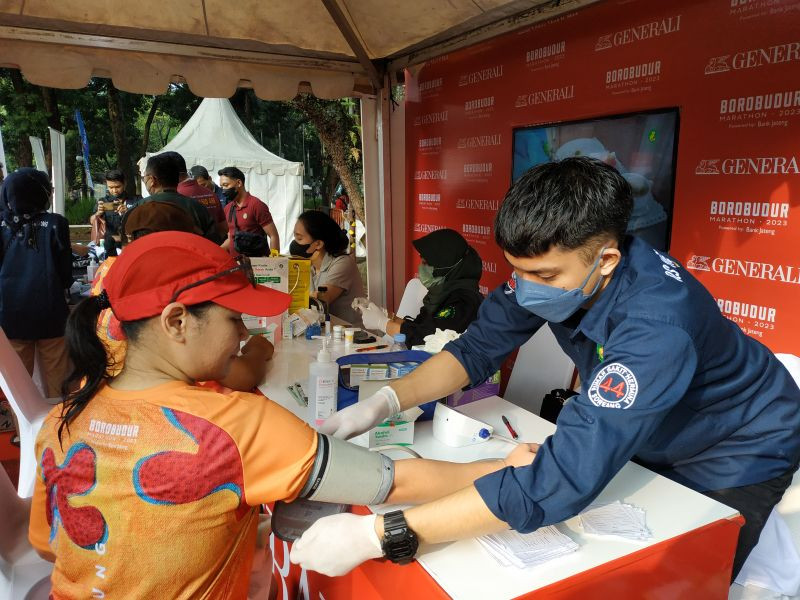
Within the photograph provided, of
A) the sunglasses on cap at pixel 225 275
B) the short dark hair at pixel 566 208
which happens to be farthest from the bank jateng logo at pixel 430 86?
the sunglasses on cap at pixel 225 275

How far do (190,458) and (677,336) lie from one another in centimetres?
92

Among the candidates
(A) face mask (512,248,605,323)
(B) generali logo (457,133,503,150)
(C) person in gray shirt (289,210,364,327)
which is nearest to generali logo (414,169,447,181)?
(B) generali logo (457,133,503,150)

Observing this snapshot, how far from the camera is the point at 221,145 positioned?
35.2 feet

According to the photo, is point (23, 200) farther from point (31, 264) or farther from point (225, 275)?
point (225, 275)

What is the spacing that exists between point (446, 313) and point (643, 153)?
4.49 ft

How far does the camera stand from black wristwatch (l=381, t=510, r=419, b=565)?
1031mm

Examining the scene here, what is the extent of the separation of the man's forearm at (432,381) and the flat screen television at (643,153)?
1.57m

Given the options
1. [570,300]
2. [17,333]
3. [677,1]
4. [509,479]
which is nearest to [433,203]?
[677,1]

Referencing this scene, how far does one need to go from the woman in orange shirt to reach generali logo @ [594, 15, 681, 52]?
271 centimetres

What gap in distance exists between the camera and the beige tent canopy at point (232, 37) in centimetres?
350

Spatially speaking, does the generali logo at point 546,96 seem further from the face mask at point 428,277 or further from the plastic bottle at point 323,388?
the plastic bottle at point 323,388

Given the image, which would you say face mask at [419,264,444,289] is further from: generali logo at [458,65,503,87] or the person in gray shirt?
generali logo at [458,65,503,87]

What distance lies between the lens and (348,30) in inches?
157

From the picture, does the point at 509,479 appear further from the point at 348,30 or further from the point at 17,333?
the point at 348,30
